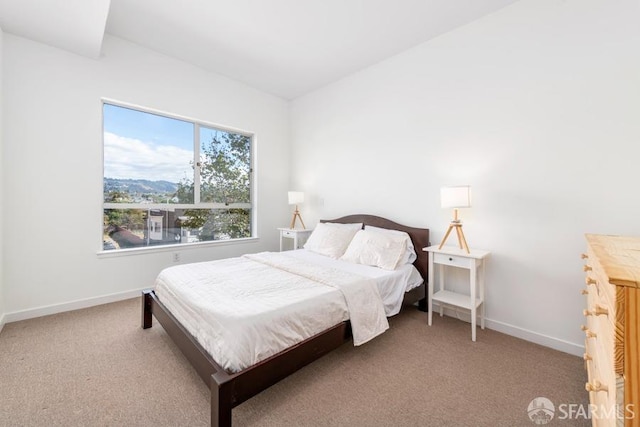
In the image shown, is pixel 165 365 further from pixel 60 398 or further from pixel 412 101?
pixel 412 101

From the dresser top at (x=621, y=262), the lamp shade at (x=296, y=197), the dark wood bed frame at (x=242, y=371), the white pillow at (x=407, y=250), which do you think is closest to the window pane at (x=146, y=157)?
the lamp shade at (x=296, y=197)

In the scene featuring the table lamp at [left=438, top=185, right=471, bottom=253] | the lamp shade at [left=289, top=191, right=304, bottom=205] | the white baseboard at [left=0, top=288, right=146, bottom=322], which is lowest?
the white baseboard at [left=0, top=288, right=146, bottom=322]

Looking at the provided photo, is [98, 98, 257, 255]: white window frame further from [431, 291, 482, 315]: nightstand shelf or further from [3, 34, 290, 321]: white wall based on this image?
[431, 291, 482, 315]: nightstand shelf

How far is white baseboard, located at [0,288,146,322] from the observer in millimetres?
2596

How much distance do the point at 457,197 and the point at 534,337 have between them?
1.38 m

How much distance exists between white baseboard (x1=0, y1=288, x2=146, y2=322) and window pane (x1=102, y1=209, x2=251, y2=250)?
0.57 meters

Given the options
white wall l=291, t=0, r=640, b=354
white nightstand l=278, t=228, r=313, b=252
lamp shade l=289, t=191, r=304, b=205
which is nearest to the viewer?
white wall l=291, t=0, r=640, b=354

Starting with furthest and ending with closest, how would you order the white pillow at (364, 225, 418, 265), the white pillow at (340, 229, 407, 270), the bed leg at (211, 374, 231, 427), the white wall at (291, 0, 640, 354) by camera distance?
the white pillow at (364, 225, 418, 265) < the white pillow at (340, 229, 407, 270) < the white wall at (291, 0, 640, 354) < the bed leg at (211, 374, 231, 427)

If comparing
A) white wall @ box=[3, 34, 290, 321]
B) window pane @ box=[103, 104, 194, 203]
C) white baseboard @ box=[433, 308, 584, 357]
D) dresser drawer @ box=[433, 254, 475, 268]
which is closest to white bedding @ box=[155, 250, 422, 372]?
dresser drawer @ box=[433, 254, 475, 268]

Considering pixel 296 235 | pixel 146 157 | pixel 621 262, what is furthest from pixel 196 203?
pixel 621 262

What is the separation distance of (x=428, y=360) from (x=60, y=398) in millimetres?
2448

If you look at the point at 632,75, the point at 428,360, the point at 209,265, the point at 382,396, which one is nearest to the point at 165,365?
the point at 209,265

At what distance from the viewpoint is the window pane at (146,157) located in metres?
3.20

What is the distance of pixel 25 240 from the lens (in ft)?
8.68
